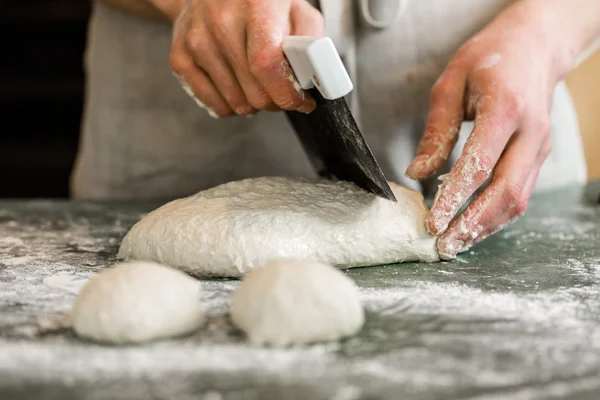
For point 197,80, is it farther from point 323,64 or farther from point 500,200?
point 500,200

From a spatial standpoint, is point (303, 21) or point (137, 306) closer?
point (137, 306)

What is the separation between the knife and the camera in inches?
41.1

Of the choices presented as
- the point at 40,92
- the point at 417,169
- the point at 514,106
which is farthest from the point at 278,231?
the point at 40,92

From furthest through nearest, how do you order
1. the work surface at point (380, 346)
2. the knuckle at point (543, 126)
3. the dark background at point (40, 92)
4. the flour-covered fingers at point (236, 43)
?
the dark background at point (40, 92) → the knuckle at point (543, 126) → the flour-covered fingers at point (236, 43) → the work surface at point (380, 346)

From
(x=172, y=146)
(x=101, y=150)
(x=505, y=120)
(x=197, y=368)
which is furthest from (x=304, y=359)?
→ (x=101, y=150)

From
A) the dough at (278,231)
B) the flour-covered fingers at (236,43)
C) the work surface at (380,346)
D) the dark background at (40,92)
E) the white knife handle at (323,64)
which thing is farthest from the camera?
the dark background at (40,92)

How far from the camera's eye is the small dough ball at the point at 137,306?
0.85 m

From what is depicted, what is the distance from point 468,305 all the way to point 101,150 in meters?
1.37

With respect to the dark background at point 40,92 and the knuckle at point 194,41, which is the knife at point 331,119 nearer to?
the knuckle at point 194,41

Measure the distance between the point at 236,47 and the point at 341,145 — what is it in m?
0.27

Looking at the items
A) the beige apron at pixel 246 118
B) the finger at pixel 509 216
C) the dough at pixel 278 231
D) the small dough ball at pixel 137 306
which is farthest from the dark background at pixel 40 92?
the small dough ball at pixel 137 306

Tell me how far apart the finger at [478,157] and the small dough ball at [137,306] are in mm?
530

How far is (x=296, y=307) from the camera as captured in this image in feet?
2.83

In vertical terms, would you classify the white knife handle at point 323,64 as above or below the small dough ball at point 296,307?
above
